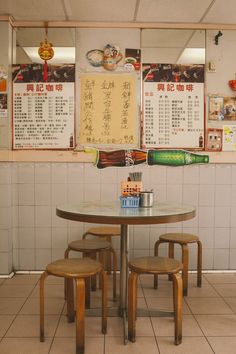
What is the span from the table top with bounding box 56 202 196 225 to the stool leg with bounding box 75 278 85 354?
46cm

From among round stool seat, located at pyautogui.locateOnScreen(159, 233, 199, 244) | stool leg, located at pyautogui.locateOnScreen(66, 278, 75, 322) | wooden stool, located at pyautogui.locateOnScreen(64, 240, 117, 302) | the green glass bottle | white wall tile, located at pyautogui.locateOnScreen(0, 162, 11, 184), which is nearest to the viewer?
stool leg, located at pyautogui.locateOnScreen(66, 278, 75, 322)

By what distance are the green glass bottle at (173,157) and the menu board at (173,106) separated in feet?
0.30

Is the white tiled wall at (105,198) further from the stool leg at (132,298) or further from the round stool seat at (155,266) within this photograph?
the stool leg at (132,298)

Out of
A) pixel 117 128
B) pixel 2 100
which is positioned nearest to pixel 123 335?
pixel 117 128

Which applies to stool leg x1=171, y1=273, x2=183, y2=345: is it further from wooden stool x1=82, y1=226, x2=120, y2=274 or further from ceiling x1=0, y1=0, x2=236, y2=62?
ceiling x1=0, y1=0, x2=236, y2=62

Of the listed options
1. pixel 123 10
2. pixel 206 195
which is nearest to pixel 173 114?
pixel 206 195

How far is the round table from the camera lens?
279 cm

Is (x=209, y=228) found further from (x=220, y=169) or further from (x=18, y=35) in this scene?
(x=18, y=35)

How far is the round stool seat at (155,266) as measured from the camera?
9.58 ft

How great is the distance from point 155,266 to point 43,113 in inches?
103

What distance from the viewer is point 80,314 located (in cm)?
274

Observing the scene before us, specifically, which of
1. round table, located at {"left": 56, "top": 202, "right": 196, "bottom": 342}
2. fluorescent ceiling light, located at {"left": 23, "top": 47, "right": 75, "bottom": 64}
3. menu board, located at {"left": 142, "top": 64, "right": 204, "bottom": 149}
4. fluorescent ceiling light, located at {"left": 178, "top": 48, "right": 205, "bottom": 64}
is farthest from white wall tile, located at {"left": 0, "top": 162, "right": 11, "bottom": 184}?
fluorescent ceiling light, located at {"left": 178, "top": 48, "right": 205, "bottom": 64}

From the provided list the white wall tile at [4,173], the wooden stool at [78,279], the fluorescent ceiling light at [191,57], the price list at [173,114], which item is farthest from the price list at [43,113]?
the wooden stool at [78,279]

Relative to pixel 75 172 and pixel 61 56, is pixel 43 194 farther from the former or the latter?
pixel 61 56
